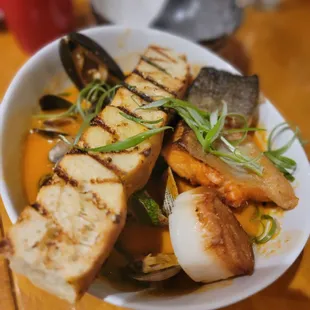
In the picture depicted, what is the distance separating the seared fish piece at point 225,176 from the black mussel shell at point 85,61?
432mm

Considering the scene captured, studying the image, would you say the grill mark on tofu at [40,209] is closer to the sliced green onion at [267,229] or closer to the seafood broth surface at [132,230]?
the seafood broth surface at [132,230]

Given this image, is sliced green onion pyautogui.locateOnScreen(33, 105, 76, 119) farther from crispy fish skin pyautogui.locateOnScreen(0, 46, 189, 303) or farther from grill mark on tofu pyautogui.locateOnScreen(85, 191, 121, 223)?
grill mark on tofu pyautogui.locateOnScreen(85, 191, 121, 223)

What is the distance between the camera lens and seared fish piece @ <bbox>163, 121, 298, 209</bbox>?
1469mm

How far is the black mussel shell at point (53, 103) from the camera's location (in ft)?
5.54

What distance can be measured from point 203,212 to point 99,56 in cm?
77

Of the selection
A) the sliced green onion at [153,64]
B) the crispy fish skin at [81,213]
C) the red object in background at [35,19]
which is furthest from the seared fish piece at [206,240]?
the red object in background at [35,19]

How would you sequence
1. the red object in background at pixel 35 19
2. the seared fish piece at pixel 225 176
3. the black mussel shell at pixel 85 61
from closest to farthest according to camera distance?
1. the seared fish piece at pixel 225 176
2. the black mussel shell at pixel 85 61
3. the red object in background at pixel 35 19

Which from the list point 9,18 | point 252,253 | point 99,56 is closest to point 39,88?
point 99,56

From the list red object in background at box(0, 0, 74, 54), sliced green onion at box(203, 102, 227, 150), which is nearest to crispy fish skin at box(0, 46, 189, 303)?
sliced green onion at box(203, 102, 227, 150)

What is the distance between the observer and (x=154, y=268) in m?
→ 1.32

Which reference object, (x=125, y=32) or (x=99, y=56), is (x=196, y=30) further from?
(x=99, y=56)

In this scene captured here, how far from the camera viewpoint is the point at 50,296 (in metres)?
1.41

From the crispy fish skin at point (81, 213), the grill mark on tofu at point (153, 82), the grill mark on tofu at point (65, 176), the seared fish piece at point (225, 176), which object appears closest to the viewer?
the crispy fish skin at point (81, 213)

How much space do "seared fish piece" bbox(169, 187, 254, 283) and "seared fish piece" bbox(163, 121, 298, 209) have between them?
11 cm
